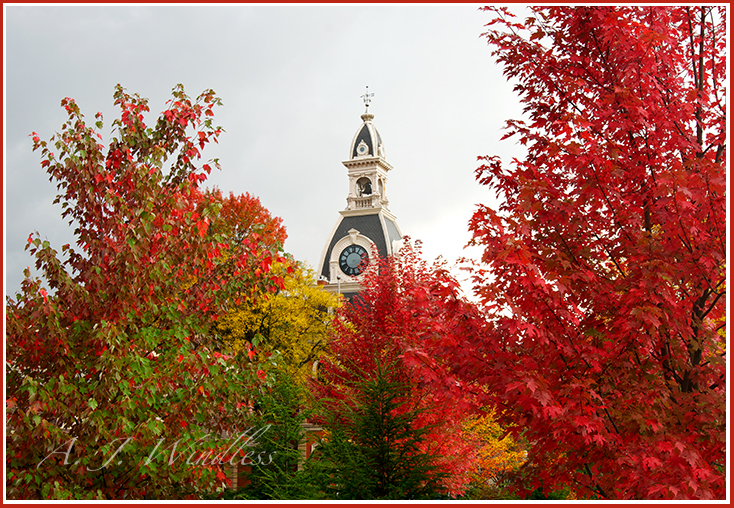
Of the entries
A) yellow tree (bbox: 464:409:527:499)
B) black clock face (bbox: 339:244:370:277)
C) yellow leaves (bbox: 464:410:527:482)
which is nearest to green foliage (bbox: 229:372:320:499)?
yellow tree (bbox: 464:409:527:499)

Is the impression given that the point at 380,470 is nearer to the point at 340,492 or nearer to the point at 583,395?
the point at 340,492

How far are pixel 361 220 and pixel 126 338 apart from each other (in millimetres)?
41888

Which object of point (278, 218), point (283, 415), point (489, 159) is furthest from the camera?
point (278, 218)

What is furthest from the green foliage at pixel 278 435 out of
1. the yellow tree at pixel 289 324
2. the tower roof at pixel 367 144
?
the tower roof at pixel 367 144

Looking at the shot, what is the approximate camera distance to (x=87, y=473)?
7297mm

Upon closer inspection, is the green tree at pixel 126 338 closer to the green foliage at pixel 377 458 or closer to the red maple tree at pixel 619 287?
the green foliage at pixel 377 458

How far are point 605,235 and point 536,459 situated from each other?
2.49 metres

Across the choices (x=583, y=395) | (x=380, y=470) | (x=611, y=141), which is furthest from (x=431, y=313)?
(x=380, y=470)

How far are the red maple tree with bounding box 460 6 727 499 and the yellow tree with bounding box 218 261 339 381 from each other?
2157 cm

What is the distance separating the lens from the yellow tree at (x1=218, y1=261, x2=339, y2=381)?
90.4ft

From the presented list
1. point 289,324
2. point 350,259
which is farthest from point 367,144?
point 289,324

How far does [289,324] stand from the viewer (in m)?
28.7

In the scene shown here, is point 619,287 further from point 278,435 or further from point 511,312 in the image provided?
point 278,435

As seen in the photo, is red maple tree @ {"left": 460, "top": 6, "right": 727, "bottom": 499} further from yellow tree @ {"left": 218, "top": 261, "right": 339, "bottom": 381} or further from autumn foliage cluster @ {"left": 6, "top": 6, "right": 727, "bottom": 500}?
yellow tree @ {"left": 218, "top": 261, "right": 339, "bottom": 381}
